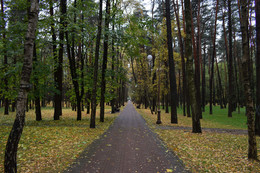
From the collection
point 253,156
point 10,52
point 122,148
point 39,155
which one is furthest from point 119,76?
point 253,156

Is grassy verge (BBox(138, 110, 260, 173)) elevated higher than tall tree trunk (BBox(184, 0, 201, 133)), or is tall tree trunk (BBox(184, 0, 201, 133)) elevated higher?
tall tree trunk (BBox(184, 0, 201, 133))

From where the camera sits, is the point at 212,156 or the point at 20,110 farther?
the point at 212,156

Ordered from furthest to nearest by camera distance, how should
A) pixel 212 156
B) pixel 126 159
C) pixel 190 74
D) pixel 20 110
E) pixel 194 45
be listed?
pixel 194 45
pixel 190 74
pixel 212 156
pixel 126 159
pixel 20 110

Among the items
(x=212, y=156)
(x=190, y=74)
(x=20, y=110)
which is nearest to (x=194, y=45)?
(x=190, y=74)

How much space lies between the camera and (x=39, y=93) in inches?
467

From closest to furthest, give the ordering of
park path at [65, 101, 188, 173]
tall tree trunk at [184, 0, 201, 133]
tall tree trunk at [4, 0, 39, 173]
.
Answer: tall tree trunk at [4, 0, 39, 173] < park path at [65, 101, 188, 173] < tall tree trunk at [184, 0, 201, 133]

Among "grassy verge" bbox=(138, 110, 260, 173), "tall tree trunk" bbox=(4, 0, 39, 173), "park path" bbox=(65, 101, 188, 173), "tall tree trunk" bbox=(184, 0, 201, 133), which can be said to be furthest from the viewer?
"tall tree trunk" bbox=(184, 0, 201, 133)

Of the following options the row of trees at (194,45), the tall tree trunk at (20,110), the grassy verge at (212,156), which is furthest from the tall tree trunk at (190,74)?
the tall tree trunk at (20,110)

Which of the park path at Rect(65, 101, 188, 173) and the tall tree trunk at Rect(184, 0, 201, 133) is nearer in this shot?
the park path at Rect(65, 101, 188, 173)

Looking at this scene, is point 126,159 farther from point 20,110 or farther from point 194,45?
point 194,45

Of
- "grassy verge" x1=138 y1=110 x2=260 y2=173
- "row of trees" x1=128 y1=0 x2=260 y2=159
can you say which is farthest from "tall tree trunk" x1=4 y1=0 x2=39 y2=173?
"row of trees" x1=128 y1=0 x2=260 y2=159

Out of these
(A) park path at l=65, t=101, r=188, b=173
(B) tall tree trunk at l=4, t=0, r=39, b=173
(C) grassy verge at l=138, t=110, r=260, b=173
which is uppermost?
(B) tall tree trunk at l=4, t=0, r=39, b=173

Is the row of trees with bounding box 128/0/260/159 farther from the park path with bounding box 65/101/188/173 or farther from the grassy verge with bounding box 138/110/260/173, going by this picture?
the park path with bounding box 65/101/188/173

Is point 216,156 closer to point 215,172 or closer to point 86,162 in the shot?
point 215,172
